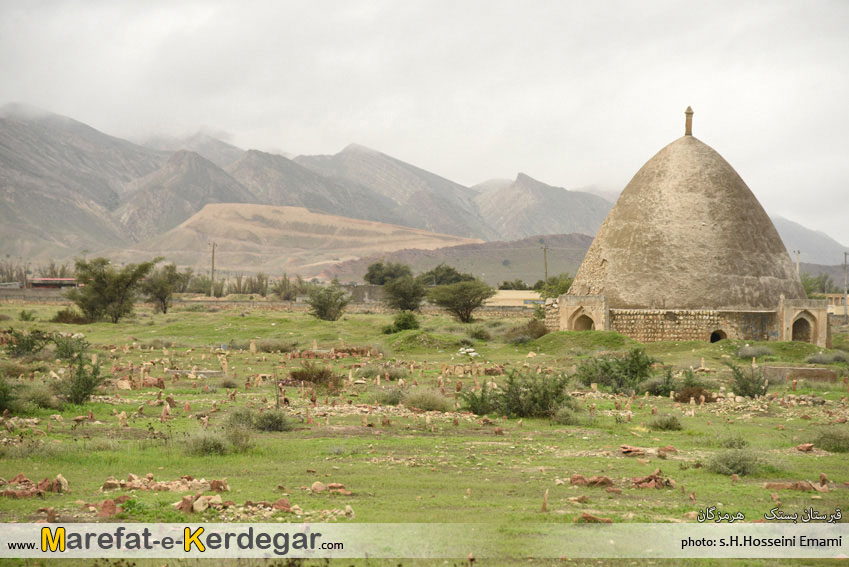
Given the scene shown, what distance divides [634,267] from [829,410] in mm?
15159

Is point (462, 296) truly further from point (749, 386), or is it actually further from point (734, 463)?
point (734, 463)

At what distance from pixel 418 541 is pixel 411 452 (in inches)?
158

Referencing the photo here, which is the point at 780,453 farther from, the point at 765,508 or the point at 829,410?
the point at 829,410

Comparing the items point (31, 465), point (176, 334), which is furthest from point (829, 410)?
point (176, 334)

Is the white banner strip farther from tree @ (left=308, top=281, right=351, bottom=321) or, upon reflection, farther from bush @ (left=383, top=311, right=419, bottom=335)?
tree @ (left=308, top=281, right=351, bottom=321)

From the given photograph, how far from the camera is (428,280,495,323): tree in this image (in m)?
42.7

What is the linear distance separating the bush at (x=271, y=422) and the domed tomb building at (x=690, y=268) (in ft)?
60.8

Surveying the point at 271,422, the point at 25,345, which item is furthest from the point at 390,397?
the point at 25,345

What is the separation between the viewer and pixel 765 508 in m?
7.09

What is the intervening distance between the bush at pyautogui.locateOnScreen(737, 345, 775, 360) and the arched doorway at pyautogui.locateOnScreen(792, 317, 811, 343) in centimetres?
467

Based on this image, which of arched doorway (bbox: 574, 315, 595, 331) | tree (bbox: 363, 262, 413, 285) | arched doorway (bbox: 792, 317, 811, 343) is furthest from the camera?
tree (bbox: 363, 262, 413, 285)

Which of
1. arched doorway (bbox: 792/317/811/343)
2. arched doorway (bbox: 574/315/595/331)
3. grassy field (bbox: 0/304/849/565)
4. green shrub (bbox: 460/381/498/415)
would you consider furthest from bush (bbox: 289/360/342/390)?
arched doorway (bbox: 792/317/811/343)

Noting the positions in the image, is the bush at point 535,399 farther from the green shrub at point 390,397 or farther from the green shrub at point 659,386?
the green shrub at point 659,386

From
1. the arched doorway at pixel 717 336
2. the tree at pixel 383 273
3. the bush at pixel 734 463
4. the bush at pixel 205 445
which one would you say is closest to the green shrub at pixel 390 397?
the bush at pixel 205 445
